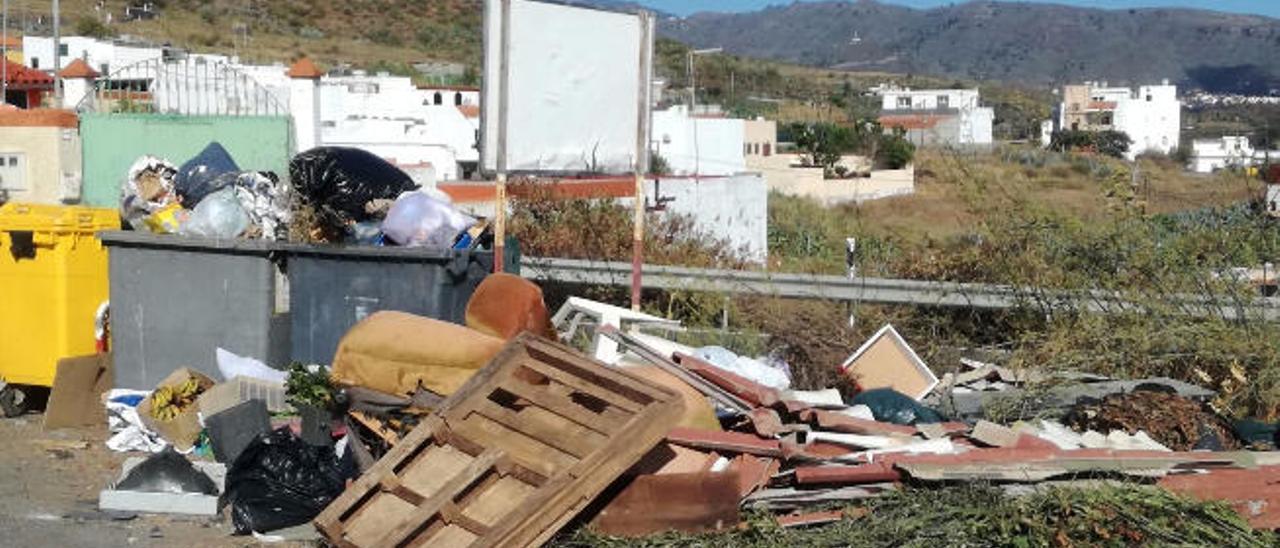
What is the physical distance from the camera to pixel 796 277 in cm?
896

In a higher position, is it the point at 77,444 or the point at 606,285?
the point at 606,285

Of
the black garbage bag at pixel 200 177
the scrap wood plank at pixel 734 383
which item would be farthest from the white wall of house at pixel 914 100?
the scrap wood plank at pixel 734 383

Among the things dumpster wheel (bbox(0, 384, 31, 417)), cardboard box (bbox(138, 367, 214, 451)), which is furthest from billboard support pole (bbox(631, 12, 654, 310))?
dumpster wheel (bbox(0, 384, 31, 417))

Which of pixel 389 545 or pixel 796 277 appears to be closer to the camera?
pixel 389 545

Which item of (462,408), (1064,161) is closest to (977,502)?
(462,408)

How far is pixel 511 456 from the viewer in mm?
5801

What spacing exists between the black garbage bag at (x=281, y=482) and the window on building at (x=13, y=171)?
9038 mm

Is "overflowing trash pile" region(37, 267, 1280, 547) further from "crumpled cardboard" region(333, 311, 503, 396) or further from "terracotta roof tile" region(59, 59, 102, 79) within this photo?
"terracotta roof tile" region(59, 59, 102, 79)

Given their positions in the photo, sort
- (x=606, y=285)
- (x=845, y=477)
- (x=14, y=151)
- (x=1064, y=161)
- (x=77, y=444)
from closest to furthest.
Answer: (x=845, y=477) → (x=77, y=444) → (x=606, y=285) → (x=14, y=151) → (x=1064, y=161)

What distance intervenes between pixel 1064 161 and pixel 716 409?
4670 centimetres

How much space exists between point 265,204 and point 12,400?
1880mm

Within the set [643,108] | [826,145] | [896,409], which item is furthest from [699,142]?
[896,409]

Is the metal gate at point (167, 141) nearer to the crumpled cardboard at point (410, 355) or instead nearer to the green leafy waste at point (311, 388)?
the green leafy waste at point (311, 388)

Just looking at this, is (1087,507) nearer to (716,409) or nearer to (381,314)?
(716,409)
